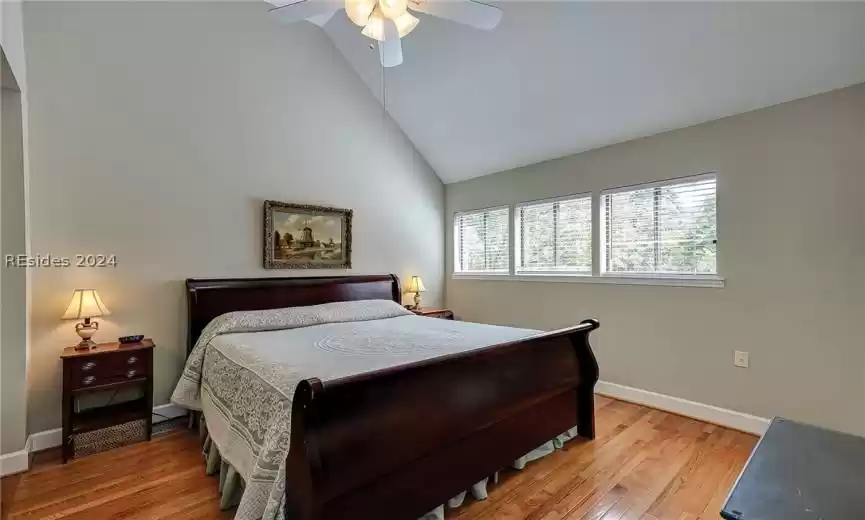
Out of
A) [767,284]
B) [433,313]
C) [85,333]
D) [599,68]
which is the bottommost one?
[433,313]

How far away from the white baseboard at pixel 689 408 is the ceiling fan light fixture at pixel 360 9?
11.4 ft

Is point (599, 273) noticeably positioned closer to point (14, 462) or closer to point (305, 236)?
point (305, 236)

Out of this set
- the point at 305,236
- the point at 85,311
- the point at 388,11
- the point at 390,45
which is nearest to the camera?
the point at 388,11

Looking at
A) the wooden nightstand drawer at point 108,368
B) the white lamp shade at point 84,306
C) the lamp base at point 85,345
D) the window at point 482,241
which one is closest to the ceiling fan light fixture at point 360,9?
the white lamp shade at point 84,306

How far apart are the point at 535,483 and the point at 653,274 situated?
6.83 ft

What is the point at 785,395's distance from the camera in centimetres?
277

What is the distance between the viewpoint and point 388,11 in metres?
2.09

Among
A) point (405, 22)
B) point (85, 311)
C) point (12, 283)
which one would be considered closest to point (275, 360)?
point (85, 311)

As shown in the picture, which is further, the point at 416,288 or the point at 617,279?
the point at 416,288

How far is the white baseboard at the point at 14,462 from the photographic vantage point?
2314 millimetres

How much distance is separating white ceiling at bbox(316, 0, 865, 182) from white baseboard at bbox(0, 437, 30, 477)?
156 inches

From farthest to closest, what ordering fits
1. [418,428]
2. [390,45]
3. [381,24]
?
[390,45] → [381,24] → [418,428]

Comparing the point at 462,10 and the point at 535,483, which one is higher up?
the point at 462,10

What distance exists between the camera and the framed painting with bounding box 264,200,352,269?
3.64 metres
